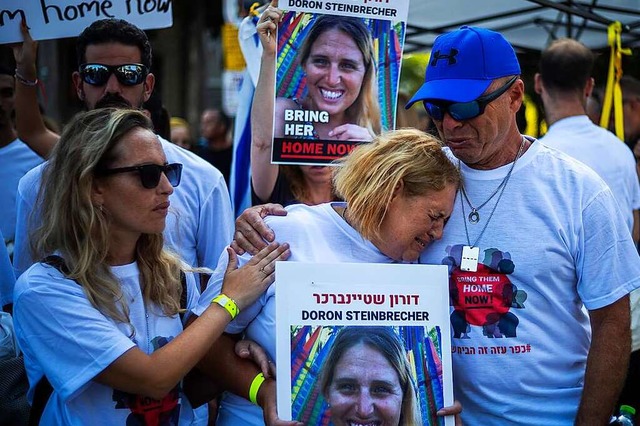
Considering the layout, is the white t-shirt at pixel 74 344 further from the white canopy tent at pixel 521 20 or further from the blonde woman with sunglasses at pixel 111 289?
the white canopy tent at pixel 521 20

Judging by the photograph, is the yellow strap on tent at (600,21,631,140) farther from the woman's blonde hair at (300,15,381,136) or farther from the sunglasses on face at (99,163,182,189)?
the sunglasses on face at (99,163,182,189)

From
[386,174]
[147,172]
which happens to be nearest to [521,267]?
[386,174]

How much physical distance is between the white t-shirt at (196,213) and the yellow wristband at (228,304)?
0.86 meters

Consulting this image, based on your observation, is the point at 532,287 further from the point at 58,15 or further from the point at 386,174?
the point at 58,15

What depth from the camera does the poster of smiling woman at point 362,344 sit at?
2.39m

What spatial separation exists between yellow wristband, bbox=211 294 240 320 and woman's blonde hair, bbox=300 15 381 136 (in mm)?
1198

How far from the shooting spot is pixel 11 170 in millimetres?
4594

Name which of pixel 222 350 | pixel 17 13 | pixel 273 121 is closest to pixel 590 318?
pixel 222 350

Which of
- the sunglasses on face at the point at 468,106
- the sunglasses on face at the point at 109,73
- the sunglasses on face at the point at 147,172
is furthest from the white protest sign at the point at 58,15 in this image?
the sunglasses on face at the point at 468,106

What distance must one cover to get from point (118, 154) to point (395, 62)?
1356 mm

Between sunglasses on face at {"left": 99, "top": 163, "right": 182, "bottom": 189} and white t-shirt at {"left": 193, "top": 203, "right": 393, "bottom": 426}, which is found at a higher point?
sunglasses on face at {"left": 99, "top": 163, "right": 182, "bottom": 189}

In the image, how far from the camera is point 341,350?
2447 millimetres

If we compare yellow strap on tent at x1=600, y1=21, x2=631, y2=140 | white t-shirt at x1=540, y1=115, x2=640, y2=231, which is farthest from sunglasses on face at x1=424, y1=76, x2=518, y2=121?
yellow strap on tent at x1=600, y1=21, x2=631, y2=140

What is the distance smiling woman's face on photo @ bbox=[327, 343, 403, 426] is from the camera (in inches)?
94.0
